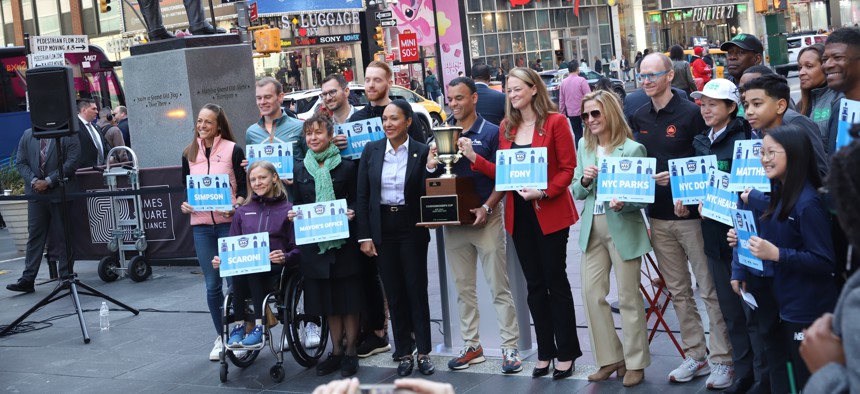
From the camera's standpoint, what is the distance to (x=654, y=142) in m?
6.52

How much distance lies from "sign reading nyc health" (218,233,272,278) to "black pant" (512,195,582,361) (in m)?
1.91

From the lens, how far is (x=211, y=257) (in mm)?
8375

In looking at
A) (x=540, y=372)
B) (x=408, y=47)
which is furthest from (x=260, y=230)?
(x=408, y=47)

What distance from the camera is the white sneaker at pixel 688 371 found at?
6.49 metres

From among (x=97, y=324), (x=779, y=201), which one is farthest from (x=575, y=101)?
(x=779, y=201)

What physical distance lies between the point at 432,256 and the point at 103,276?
4.22m

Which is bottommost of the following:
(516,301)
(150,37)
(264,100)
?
(516,301)

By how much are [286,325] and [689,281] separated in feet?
9.65

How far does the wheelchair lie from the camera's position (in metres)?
7.59

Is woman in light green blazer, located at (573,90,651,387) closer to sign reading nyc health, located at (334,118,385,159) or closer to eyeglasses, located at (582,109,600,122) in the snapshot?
eyeglasses, located at (582,109,600,122)

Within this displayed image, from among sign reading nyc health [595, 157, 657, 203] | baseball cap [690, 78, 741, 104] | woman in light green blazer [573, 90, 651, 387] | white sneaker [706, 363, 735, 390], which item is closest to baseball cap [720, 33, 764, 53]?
woman in light green blazer [573, 90, 651, 387]

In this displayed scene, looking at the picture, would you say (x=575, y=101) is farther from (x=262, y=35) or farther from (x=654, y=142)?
(x=262, y=35)

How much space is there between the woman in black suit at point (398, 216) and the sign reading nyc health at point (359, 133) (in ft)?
1.75

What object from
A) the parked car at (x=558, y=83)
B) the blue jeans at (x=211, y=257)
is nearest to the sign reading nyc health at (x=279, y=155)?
the blue jeans at (x=211, y=257)
